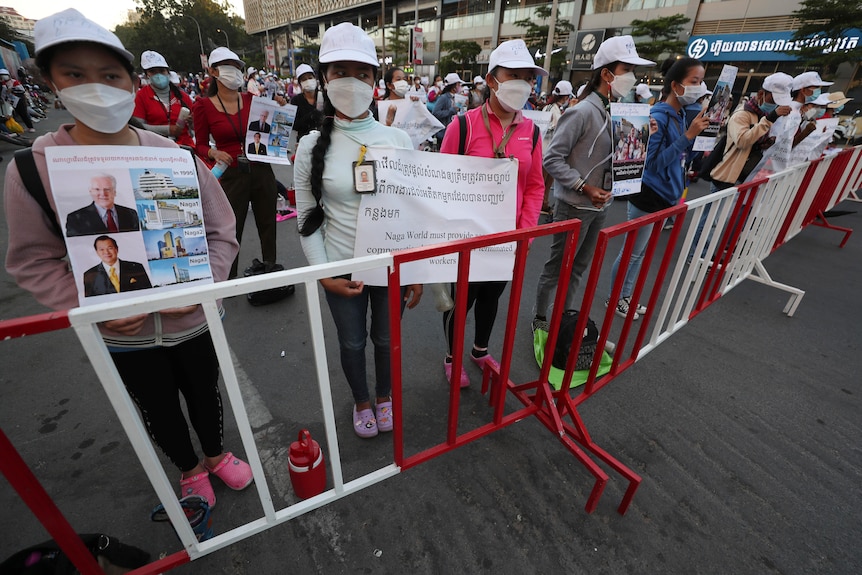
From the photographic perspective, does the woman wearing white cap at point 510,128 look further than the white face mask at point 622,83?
No

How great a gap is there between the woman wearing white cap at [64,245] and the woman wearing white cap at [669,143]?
2.57 meters

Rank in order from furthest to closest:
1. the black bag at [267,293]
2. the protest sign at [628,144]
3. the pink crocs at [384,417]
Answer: the black bag at [267,293]
the protest sign at [628,144]
the pink crocs at [384,417]

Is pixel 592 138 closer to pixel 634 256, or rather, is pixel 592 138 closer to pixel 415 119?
pixel 634 256

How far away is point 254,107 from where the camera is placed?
3512 millimetres

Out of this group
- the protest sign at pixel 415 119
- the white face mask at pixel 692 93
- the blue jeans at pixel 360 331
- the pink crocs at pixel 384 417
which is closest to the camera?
the blue jeans at pixel 360 331

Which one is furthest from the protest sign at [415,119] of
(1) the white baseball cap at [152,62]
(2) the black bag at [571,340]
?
(2) the black bag at [571,340]

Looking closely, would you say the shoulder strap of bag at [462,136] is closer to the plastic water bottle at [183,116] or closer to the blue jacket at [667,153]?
the blue jacket at [667,153]

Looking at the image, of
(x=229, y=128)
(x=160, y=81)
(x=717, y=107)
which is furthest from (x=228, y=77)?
(x=717, y=107)

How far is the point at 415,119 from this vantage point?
5641mm

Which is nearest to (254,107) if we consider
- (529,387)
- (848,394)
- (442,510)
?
(529,387)

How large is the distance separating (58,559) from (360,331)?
1.39 meters

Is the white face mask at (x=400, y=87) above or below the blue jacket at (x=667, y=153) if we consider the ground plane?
above

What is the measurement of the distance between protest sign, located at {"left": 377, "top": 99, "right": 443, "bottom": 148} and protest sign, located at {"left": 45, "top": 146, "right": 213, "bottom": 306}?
4511mm

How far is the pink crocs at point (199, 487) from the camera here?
1.96 metres
